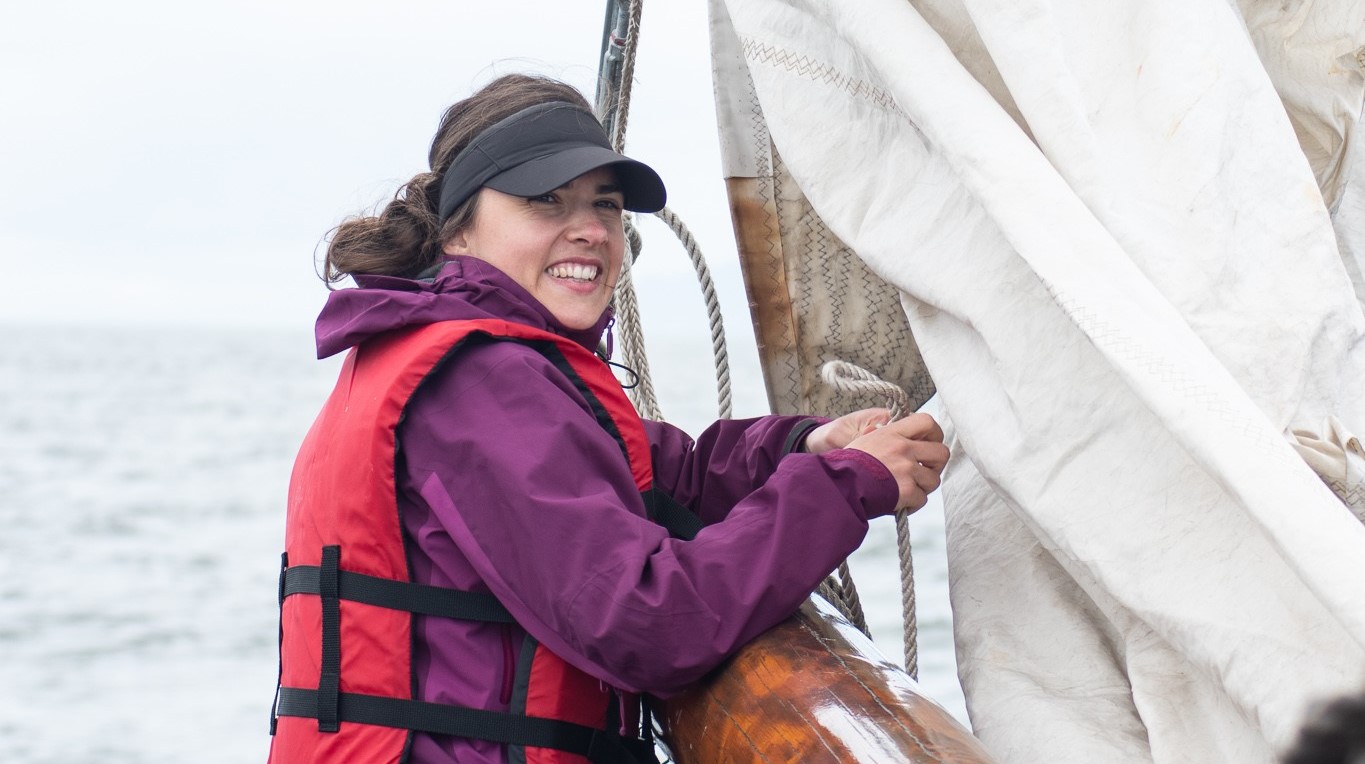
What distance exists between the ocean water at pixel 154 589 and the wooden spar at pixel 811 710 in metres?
2.55

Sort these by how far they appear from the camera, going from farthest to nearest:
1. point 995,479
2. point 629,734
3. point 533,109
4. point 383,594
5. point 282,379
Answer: point 282,379 < point 533,109 < point 629,734 < point 383,594 < point 995,479

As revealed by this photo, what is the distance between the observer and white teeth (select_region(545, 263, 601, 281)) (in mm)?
1750

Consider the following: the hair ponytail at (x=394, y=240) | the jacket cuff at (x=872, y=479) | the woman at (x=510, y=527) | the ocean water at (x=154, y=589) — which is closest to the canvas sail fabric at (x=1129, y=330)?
the jacket cuff at (x=872, y=479)

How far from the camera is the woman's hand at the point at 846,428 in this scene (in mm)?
1711

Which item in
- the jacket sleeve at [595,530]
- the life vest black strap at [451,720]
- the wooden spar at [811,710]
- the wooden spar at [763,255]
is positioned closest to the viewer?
the wooden spar at [811,710]

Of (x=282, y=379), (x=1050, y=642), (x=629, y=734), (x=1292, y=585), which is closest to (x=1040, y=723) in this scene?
(x=1050, y=642)

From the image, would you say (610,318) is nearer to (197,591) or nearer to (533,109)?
(533,109)

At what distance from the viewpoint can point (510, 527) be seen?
1385 mm

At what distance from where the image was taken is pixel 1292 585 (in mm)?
1065

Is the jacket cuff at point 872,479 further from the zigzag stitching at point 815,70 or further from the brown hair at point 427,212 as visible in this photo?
the brown hair at point 427,212

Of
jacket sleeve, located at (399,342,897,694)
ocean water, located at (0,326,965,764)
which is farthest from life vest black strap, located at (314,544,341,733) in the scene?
ocean water, located at (0,326,965,764)

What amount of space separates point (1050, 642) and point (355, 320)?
83 centimetres

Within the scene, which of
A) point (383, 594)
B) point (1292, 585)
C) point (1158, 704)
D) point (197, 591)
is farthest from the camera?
point (197, 591)

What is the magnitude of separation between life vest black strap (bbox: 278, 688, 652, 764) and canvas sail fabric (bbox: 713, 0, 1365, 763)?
44 centimetres
